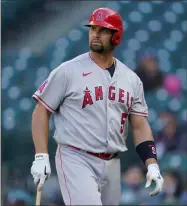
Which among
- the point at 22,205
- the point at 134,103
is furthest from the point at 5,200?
the point at 134,103

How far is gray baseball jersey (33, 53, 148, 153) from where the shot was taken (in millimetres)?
5152

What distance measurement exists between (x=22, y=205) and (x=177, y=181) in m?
1.66

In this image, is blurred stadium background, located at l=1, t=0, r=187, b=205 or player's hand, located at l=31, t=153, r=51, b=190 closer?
player's hand, located at l=31, t=153, r=51, b=190

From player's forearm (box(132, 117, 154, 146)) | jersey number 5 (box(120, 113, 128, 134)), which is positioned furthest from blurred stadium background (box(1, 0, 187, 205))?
jersey number 5 (box(120, 113, 128, 134))

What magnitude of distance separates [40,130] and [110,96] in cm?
52

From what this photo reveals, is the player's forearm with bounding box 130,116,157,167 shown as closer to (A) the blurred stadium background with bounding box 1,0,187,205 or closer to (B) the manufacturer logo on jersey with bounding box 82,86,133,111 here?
(B) the manufacturer logo on jersey with bounding box 82,86,133,111

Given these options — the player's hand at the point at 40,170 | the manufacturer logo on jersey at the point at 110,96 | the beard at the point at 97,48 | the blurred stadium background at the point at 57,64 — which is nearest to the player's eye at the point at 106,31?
the beard at the point at 97,48

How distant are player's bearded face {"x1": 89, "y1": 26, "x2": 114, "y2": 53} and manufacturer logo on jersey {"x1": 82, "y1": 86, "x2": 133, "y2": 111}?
26 cm

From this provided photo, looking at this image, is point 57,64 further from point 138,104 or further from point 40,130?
point 40,130

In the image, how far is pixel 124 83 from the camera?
17.6 ft

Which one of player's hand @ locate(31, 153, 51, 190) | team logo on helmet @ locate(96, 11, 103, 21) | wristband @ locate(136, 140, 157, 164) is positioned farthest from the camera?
wristband @ locate(136, 140, 157, 164)

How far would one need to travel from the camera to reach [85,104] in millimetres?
5172

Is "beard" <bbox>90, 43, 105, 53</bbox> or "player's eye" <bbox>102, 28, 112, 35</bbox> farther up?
"player's eye" <bbox>102, 28, 112, 35</bbox>

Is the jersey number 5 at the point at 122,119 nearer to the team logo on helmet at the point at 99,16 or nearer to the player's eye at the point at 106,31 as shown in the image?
the player's eye at the point at 106,31
